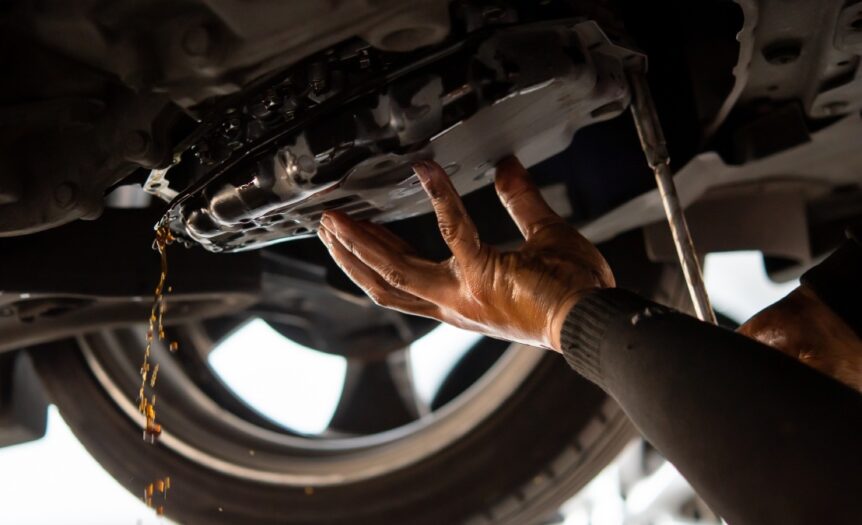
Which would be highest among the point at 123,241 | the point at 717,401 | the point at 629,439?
the point at 123,241

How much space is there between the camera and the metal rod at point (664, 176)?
923mm

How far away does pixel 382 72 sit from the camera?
79 centimetres

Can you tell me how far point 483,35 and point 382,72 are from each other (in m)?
0.09

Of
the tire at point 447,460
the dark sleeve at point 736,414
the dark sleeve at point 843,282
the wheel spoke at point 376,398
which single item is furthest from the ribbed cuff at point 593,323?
the wheel spoke at point 376,398

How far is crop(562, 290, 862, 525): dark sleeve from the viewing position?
Result: 0.56 meters

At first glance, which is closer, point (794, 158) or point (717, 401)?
point (717, 401)

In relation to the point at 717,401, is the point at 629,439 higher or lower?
higher

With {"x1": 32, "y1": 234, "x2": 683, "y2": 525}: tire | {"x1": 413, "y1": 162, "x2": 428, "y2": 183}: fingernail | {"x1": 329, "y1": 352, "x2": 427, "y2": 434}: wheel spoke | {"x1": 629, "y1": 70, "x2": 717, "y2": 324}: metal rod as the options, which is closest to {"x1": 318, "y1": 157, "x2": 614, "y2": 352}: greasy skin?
{"x1": 413, "y1": 162, "x2": 428, "y2": 183}: fingernail

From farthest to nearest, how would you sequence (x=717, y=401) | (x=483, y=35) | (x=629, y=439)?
(x=629, y=439), (x=483, y=35), (x=717, y=401)

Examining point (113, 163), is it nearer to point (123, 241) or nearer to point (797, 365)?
point (123, 241)

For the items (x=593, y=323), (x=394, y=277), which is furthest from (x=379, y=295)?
(x=593, y=323)

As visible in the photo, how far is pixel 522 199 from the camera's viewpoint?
3.03ft

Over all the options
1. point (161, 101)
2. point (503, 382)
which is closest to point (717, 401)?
point (161, 101)

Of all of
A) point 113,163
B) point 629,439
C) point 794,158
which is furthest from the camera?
point 629,439
